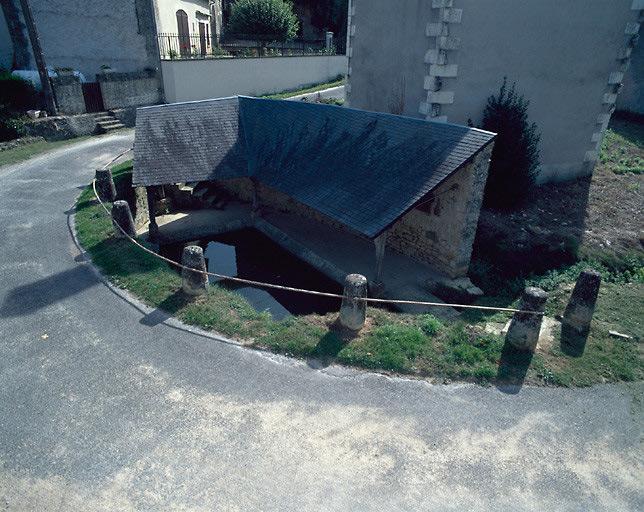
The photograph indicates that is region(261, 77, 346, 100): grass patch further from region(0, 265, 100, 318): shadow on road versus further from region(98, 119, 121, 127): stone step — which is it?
region(0, 265, 100, 318): shadow on road

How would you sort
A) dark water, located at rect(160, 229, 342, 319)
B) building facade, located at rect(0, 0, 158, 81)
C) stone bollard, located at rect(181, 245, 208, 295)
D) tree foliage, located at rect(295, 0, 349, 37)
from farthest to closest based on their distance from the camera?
tree foliage, located at rect(295, 0, 349, 37), building facade, located at rect(0, 0, 158, 81), dark water, located at rect(160, 229, 342, 319), stone bollard, located at rect(181, 245, 208, 295)

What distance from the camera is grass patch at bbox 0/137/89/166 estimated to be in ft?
53.0

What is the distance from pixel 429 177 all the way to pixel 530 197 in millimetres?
6509

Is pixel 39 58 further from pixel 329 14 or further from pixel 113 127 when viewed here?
pixel 329 14

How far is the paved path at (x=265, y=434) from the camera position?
520 cm

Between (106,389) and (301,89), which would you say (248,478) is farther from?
(301,89)

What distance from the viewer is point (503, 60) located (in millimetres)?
12695

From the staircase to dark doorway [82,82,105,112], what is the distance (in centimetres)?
43

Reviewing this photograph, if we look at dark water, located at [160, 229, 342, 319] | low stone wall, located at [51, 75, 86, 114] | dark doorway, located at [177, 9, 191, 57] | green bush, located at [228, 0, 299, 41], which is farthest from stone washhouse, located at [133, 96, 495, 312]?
green bush, located at [228, 0, 299, 41]

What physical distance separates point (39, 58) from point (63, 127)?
2701 millimetres

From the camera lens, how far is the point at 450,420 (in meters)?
6.19

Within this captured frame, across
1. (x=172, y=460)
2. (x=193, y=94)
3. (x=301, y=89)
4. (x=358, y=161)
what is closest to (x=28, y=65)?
(x=193, y=94)

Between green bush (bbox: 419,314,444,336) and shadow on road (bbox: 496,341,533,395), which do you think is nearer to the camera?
shadow on road (bbox: 496,341,533,395)

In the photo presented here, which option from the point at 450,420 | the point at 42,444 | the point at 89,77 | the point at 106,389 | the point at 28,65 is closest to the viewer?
the point at 42,444
